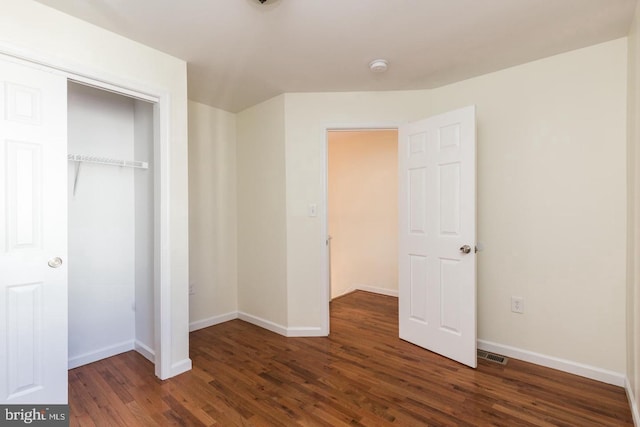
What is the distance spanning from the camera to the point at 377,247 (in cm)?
472

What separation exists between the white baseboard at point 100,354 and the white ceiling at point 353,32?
7.85 ft

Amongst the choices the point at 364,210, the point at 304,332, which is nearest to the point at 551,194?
the point at 304,332

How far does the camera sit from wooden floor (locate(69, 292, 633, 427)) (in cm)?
183

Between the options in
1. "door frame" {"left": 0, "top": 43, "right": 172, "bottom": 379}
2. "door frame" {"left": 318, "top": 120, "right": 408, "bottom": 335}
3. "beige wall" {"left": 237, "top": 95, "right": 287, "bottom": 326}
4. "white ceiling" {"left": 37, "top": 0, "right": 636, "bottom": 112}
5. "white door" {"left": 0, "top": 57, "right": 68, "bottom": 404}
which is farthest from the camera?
"beige wall" {"left": 237, "top": 95, "right": 287, "bottom": 326}

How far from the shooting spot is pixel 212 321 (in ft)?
11.1

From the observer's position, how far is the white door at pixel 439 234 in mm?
2449

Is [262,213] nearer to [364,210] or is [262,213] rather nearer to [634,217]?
[364,210]

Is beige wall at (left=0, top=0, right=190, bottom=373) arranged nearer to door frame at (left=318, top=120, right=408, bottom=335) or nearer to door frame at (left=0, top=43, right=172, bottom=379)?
door frame at (left=0, top=43, right=172, bottom=379)

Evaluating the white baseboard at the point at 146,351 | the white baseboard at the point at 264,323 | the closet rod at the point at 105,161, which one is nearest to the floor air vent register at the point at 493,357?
the white baseboard at the point at 264,323

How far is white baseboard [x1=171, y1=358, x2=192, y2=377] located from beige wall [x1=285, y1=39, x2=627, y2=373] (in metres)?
2.42

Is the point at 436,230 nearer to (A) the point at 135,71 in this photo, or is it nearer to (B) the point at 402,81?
(B) the point at 402,81

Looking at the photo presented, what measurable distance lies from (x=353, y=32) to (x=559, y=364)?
2.80 metres

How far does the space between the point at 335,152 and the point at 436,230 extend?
284 centimetres

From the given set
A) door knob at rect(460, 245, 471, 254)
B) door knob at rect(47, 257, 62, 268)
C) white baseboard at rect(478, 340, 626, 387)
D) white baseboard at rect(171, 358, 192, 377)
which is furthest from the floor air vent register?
door knob at rect(47, 257, 62, 268)
